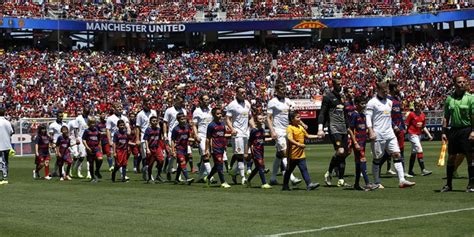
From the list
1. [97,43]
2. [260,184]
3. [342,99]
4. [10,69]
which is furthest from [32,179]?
[97,43]

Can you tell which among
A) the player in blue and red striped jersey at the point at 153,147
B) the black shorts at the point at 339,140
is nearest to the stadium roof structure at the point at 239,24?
the player in blue and red striped jersey at the point at 153,147

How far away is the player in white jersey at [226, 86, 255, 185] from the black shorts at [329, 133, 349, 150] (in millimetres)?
2516

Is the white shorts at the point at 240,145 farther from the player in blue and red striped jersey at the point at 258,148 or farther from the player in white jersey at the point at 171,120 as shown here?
the player in white jersey at the point at 171,120

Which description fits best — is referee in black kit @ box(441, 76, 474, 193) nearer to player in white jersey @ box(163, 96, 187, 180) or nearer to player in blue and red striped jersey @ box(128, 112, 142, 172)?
player in white jersey @ box(163, 96, 187, 180)

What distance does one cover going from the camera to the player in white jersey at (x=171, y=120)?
24422 millimetres

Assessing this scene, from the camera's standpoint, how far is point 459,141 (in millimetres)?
17391

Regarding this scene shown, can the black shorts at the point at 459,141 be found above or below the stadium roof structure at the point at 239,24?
below

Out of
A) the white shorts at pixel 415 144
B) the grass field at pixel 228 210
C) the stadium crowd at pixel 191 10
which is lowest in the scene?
the grass field at pixel 228 210

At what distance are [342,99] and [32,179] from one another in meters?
10.8

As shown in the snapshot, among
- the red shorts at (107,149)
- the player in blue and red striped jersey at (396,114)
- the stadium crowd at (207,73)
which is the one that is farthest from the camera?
the stadium crowd at (207,73)

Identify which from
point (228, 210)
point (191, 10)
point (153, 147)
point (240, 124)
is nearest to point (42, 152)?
point (153, 147)

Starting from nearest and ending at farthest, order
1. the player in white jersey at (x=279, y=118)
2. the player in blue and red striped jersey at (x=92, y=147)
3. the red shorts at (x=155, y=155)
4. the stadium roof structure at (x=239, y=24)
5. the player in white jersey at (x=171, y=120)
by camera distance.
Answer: the player in white jersey at (x=279, y=118), the red shorts at (x=155, y=155), the player in white jersey at (x=171, y=120), the player in blue and red striped jersey at (x=92, y=147), the stadium roof structure at (x=239, y=24)

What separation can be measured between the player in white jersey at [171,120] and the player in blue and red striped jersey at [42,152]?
4731mm

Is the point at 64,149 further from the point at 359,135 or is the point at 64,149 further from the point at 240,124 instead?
the point at 359,135
